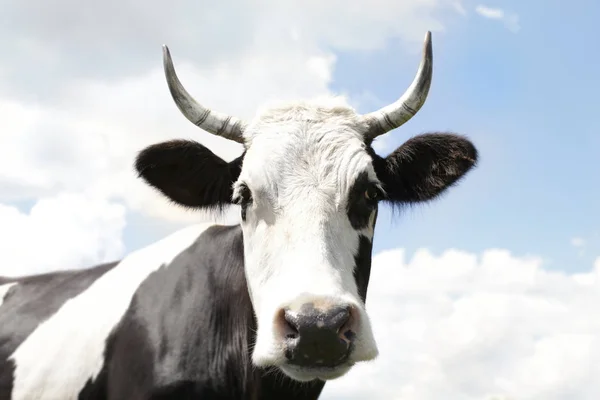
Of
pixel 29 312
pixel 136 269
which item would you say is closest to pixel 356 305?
pixel 136 269

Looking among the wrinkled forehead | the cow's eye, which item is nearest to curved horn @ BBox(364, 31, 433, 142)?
the wrinkled forehead

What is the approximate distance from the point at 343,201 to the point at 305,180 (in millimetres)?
326

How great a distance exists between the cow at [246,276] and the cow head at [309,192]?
0.01 m

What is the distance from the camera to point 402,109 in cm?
651

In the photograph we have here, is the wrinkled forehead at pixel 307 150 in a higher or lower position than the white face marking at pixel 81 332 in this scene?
higher

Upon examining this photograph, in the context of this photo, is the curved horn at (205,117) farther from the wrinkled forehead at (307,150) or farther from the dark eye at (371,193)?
the dark eye at (371,193)

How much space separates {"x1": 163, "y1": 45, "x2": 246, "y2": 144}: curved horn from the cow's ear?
1.33 metres

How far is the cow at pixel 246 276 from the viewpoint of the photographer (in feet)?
15.4

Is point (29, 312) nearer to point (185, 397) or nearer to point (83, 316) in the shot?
point (83, 316)

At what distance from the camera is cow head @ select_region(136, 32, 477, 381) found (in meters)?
4.54

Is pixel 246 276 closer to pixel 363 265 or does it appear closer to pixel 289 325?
pixel 363 265

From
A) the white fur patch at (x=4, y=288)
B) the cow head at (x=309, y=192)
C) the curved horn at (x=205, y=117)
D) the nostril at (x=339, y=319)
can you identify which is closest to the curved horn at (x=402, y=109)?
the cow head at (x=309, y=192)

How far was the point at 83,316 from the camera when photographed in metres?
6.96

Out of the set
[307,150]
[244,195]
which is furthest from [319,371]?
[307,150]
